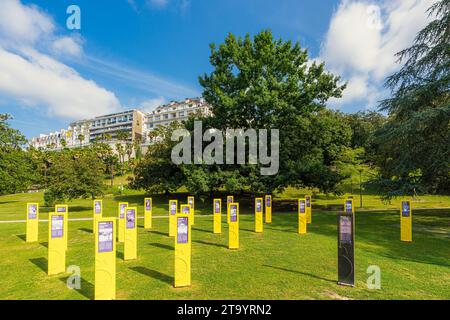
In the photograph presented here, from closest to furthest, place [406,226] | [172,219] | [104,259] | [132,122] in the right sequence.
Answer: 1. [104,259]
2. [406,226]
3. [172,219]
4. [132,122]

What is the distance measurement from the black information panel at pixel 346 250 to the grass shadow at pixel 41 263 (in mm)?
7407

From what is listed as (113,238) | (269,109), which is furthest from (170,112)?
(113,238)

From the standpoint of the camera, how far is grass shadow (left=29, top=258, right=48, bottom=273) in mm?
7716

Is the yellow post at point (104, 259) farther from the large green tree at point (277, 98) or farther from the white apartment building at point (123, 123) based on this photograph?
the white apartment building at point (123, 123)

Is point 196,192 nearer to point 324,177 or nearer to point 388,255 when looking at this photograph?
point 324,177

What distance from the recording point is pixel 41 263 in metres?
8.13

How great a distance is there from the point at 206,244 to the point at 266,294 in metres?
4.93

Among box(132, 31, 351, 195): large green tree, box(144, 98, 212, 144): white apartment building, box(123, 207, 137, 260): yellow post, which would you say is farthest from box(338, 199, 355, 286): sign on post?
box(144, 98, 212, 144): white apartment building

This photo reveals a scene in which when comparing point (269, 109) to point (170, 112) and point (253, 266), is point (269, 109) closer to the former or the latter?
point (253, 266)

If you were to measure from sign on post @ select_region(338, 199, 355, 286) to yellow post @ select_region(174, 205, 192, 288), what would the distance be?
344cm

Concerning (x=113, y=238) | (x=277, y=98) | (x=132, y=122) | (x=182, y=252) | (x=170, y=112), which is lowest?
(x=182, y=252)

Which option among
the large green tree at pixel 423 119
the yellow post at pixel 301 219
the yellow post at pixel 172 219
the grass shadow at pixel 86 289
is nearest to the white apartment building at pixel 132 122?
the large green tree at pixel 423 119

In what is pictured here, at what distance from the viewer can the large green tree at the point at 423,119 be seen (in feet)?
45.5

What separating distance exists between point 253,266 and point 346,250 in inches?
96.5
